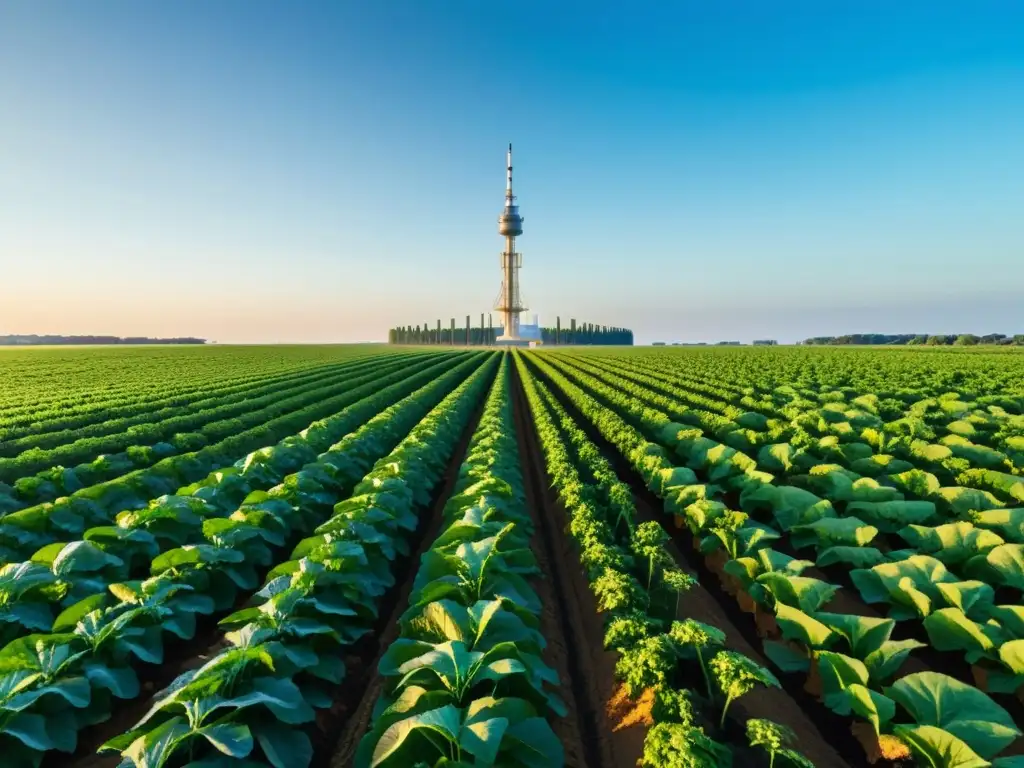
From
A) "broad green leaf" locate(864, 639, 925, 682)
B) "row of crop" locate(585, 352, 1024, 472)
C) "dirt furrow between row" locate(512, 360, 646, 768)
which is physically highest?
"row of crop" locate(585, 352, 1024, 472)

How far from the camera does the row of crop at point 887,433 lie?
855cm

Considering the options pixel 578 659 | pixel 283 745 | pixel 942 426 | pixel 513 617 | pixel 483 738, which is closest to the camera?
pixel 483 738

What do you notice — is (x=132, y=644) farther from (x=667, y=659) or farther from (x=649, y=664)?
(x=667, y=659)

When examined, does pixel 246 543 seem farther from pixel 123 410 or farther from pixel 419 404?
pixel 123 410

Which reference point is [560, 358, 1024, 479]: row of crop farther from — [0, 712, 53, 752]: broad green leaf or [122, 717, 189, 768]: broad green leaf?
[0, 712, 53, 752]: broad green leaf

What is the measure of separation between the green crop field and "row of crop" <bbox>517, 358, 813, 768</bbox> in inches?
0.9

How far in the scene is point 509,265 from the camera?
134m

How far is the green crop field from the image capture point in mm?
2904

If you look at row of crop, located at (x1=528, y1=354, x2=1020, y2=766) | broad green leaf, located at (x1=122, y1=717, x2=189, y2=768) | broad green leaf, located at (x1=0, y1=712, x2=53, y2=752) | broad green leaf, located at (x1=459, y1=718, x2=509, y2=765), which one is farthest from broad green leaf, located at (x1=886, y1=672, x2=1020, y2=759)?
broad green leaf, located at (x1=0, y1=712, x2=53, y2=752)

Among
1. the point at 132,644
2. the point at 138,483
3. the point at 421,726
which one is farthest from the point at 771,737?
the point at 138,483

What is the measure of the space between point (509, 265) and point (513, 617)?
134 metres

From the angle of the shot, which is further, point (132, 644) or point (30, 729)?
point (132, 644)

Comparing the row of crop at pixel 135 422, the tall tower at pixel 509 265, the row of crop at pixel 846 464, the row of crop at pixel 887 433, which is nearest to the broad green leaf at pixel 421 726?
the row of crop at pixel 846 464

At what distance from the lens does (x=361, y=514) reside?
5.63 meters
